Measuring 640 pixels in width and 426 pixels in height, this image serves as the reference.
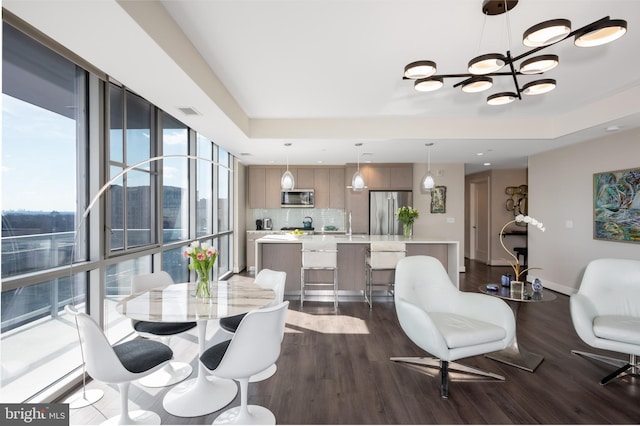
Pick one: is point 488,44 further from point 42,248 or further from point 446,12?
point 42,248

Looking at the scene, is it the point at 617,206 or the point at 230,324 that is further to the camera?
the point at 617,206

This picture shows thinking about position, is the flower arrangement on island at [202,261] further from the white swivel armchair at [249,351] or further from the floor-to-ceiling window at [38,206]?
the floor-to-ceiling window at [38,206]

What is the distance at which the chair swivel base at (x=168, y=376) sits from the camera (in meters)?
2.49

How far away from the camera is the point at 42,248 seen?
7.43 feet

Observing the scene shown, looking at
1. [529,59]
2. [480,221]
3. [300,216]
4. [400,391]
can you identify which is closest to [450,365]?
[400,391]

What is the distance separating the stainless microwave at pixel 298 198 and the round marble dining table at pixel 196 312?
471 cm

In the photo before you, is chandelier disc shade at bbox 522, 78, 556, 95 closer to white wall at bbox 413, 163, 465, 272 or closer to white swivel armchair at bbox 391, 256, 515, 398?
white swivel armchair at bbox 391, 256, 515, 398

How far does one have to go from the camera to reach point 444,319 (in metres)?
2.68

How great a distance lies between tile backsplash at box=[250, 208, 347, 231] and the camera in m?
7.63

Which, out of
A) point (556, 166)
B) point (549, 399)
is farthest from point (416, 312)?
point (556, 166)

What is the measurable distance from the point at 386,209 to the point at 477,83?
475 cm

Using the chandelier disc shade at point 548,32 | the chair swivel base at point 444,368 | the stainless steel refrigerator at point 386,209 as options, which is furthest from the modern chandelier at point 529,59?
the stainless steel refrigerator at point 386,209

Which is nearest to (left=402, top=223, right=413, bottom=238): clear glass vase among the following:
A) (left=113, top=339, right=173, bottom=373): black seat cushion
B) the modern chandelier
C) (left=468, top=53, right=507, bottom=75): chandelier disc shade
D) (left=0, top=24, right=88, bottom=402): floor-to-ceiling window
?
the modern chandelier

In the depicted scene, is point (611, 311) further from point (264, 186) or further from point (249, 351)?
point (264, 186)
